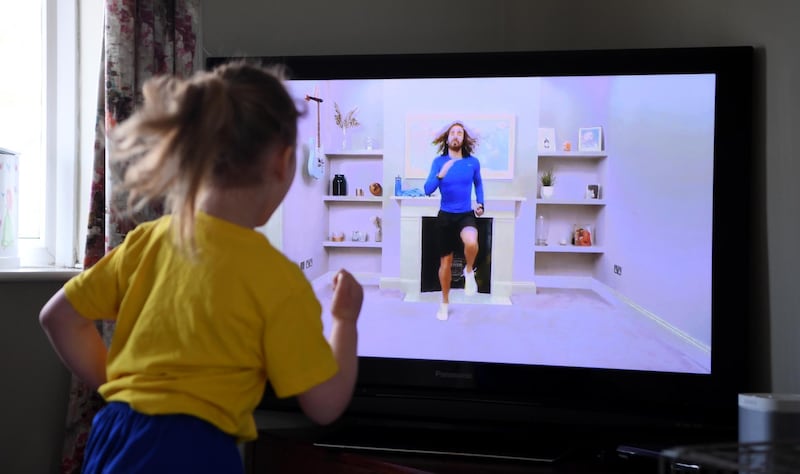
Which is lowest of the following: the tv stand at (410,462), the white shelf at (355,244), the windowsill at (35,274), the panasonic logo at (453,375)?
the tv stand at (410,462)

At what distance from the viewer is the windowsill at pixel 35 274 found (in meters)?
2.41

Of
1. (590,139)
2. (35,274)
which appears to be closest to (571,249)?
(590,139)

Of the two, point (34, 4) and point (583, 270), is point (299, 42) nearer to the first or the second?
point (34, 4)

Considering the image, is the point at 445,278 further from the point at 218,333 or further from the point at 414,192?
the point at 218,333

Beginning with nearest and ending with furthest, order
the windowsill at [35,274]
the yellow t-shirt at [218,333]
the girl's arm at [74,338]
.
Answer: the yellow t-shirt at [218,333]
the girl's arm at [74,338]
the windowsill at [35,274]

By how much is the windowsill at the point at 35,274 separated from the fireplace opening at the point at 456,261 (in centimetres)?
101

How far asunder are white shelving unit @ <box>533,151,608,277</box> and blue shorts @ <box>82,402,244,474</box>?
1211 millimetres

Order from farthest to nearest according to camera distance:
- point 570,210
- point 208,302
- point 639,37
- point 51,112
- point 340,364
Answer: point 51,112
point 639,37
point 570,210
point 340,364
point 208,302

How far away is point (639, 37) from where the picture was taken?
2.48 metres

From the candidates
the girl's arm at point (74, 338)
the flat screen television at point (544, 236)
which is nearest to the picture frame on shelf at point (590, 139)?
the flat screen television at point (544, 236)

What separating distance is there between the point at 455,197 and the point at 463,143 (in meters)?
0.14

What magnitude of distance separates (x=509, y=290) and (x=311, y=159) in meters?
0.64

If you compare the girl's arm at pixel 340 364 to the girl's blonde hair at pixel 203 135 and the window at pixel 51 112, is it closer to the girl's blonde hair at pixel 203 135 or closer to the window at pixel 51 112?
the girl's blonde hair at pixel 203 135

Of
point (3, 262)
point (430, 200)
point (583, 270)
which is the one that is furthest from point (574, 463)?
point (3, 262)
